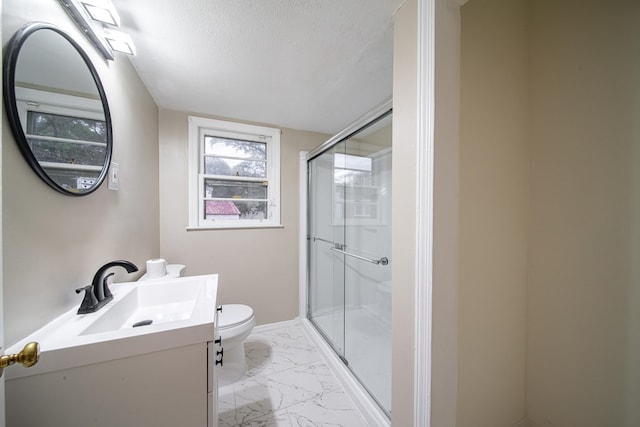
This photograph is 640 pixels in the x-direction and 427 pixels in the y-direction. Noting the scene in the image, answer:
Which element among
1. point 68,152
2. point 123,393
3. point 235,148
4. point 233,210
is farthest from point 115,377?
point 235,148

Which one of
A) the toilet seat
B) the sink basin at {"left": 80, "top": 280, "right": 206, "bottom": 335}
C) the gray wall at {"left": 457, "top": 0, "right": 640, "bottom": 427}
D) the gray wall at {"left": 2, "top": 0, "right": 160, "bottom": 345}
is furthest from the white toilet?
the gray wall at {"left": 457, "top": 0, "right": 640, "bottom": 427}

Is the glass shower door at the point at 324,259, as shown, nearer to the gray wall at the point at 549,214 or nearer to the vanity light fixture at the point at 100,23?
the gray wall at the point at 549,214

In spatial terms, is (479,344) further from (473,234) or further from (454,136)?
(454,136)

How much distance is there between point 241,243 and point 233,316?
0.73 metres

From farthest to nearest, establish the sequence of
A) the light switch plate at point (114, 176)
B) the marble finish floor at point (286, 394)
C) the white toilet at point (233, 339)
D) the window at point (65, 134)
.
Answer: the white toilet at point (233, 339) → the marble finish floor at point (286, 394) → the light switch plate at point (114, 176) → the window at point (65, 134)

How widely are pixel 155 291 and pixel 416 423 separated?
4.36ft

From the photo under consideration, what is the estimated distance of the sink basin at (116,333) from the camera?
1.95 ft

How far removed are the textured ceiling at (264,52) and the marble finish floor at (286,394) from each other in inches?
83.2

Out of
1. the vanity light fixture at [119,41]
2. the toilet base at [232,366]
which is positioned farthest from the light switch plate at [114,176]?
the toilet base at [232,366]

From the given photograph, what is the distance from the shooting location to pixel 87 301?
815 mm

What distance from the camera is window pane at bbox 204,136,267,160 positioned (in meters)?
2.09

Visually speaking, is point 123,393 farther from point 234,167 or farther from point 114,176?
point 234,167

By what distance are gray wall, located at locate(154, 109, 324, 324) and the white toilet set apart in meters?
0.50

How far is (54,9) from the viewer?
78 cm
